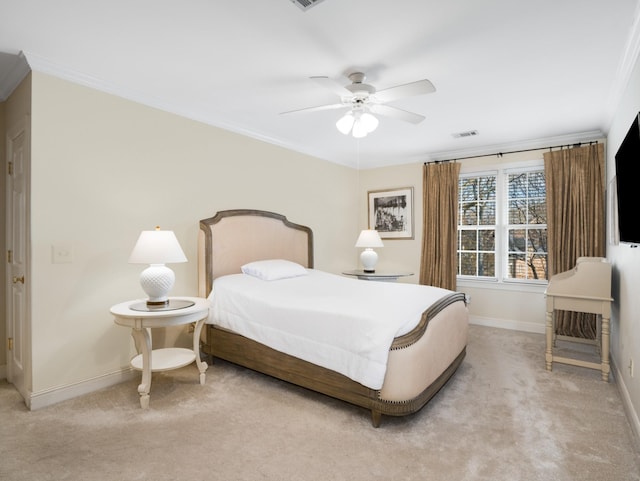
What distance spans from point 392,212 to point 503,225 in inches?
61.4

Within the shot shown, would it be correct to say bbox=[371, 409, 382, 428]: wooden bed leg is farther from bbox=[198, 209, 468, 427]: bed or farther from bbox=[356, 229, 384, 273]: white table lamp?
bbox=[356, 229, 384, 273]: white table lamp

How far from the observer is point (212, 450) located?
6.68 ft

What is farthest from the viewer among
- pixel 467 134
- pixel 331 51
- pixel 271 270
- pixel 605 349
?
pixel 467 134

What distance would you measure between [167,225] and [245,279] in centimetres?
86

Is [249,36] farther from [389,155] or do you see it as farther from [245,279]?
[389,155]

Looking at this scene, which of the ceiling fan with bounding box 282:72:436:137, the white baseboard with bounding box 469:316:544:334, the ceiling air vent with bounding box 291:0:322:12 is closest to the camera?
the ceiling air vent with bounding box 291:0:322:12

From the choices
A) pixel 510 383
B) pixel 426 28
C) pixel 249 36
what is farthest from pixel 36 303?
pixel 510 383

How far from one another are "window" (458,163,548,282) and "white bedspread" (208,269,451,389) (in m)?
2.15

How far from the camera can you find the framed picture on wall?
540cm

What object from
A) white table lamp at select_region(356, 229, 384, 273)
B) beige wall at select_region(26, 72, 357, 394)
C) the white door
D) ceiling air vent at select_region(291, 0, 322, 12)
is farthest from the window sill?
the white door

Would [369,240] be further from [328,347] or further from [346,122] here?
[328,347]

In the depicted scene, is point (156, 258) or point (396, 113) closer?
point (156, 258)

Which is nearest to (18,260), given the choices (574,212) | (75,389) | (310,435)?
(75,389)

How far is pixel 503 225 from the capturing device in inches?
Answer: 187
